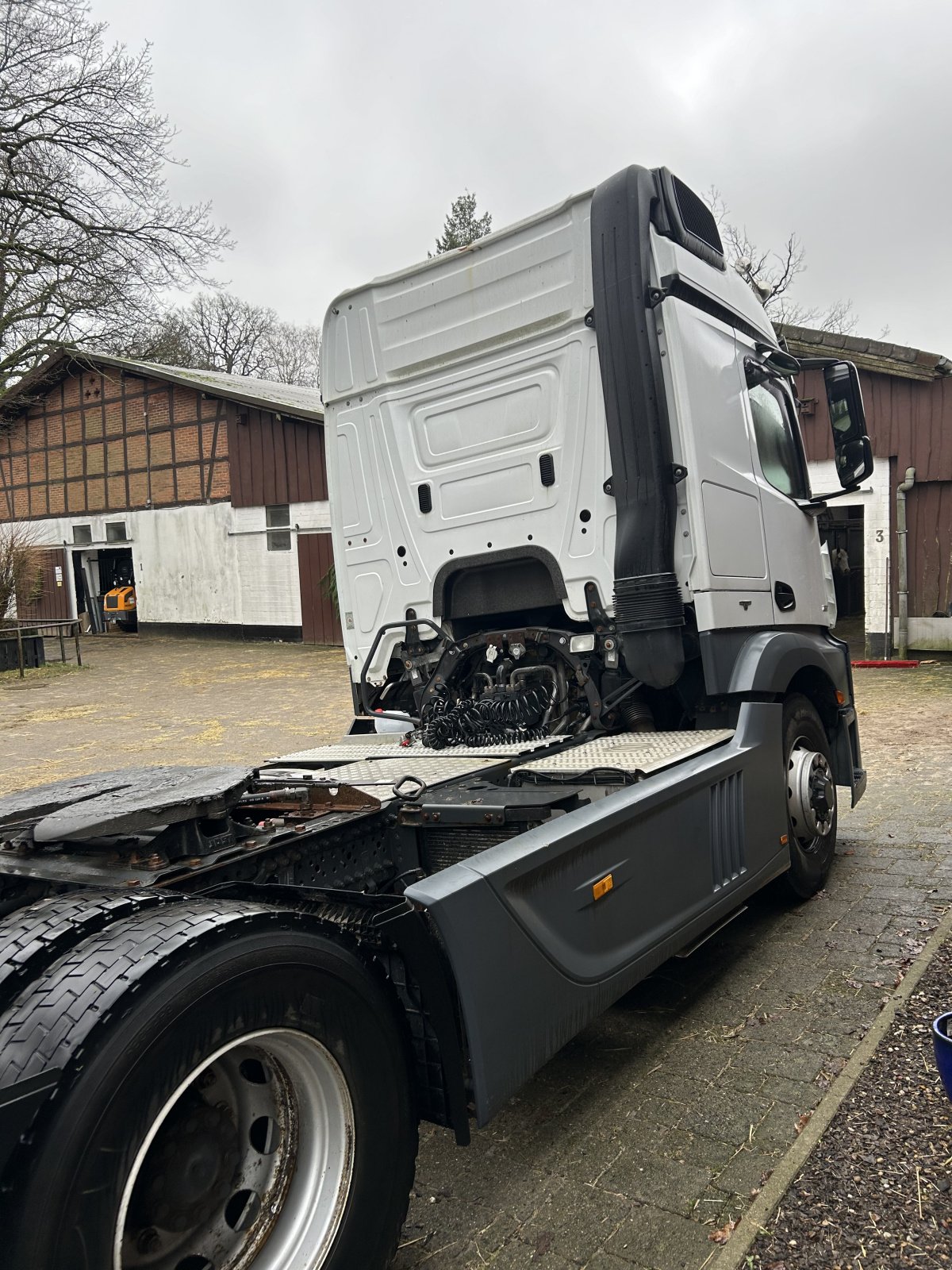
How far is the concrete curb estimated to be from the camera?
2.10 m

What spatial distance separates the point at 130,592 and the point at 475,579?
75.7 feet

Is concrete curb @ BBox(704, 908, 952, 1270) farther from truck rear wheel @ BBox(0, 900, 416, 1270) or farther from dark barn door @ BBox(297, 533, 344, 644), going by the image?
dark barn door @ BBox(297, 533, 344, 644)

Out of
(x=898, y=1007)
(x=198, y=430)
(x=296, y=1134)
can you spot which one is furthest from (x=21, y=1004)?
(x=198, y=430)

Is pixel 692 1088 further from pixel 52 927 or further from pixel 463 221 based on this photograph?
pixel 463 221

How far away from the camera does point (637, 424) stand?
3.84 meters

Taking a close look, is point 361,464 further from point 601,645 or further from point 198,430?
point 198,430

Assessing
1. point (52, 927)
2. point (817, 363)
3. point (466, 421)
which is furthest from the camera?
point (817, 363)

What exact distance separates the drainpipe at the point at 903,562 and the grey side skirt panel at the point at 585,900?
39.4ft

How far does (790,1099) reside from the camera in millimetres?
2738

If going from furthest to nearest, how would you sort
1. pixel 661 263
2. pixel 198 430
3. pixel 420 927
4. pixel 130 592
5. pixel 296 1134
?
pixel 130 592
pixel 198 430
pixel 661 263
pixel 420 927
pixel 296 1134

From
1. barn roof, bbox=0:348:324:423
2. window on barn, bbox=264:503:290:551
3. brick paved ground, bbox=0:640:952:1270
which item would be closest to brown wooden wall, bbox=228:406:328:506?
window on barn, bbox=264:503:290:551

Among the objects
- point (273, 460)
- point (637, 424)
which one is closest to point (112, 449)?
point (273, 460)

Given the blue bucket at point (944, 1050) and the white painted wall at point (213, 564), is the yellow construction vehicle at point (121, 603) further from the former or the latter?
the blue bucket at point (944, 1050)

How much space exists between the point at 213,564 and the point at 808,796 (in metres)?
21.1
